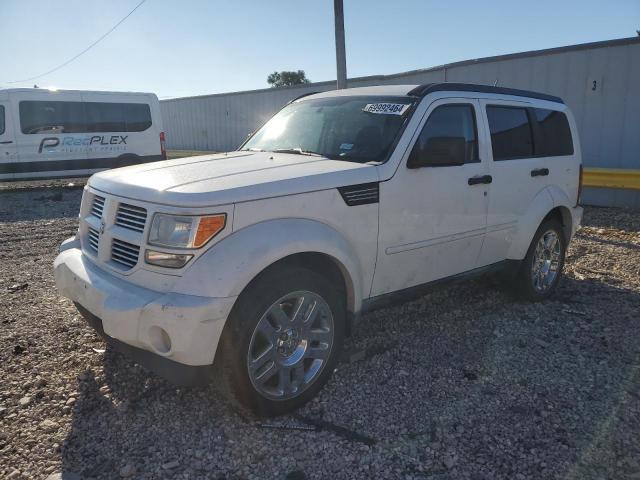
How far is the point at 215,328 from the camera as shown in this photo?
2.54 meters

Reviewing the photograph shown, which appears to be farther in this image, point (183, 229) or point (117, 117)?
point (117, 117)

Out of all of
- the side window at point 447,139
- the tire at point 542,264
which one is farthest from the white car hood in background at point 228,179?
the tire at point 542,264

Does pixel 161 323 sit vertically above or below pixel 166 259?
below

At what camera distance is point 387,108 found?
3.69m

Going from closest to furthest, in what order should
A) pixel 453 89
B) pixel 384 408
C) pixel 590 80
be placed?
pixel 384 408 < pixel 453 89 < pixel 590 80

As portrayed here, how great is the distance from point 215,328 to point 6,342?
7.71 ft

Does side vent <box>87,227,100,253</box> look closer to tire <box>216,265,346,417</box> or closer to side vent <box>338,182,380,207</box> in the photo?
tire <box>216,265,346,417</box>

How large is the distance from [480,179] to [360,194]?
1.32m

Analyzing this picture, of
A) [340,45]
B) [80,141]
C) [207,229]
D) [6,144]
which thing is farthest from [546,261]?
[6,144]

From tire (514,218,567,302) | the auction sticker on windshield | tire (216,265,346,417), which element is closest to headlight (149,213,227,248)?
tire (216,265,346,417)

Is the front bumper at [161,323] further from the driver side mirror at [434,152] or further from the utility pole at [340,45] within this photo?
the utility pole at [340,45]

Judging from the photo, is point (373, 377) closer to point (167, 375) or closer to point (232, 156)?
point (167, 375)

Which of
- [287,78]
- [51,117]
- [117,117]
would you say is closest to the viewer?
[51,117]

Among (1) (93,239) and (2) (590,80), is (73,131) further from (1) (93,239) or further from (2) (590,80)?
(2) (590,80)
